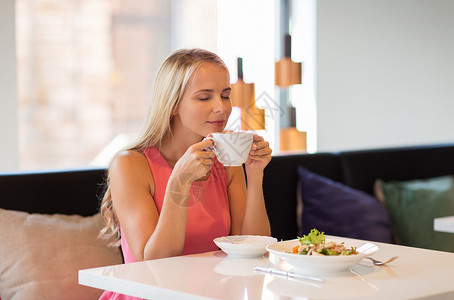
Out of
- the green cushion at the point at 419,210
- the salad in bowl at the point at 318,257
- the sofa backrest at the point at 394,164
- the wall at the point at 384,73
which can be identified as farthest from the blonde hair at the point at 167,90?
the wall at the point at 384,73

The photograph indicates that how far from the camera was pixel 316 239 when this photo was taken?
4.89ft

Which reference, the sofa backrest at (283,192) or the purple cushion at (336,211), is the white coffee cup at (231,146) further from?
the purple cushion at (336,211)

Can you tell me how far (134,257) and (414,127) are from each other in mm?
3360

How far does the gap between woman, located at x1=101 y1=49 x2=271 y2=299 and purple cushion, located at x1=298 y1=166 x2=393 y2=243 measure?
0.93 metres

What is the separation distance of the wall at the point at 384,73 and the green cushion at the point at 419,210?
3.67ft

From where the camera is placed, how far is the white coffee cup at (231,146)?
161cm

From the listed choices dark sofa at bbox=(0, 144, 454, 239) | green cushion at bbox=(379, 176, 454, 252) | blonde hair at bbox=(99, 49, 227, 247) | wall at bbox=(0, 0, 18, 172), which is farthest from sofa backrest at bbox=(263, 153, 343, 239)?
wall at bbox=(0, 0, 18, 172)

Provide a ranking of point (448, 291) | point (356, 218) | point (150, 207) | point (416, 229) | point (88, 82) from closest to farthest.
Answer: point (448, 291) → point (150, 207) → point (356, 218) → point (416, 229) → point (88, 82)

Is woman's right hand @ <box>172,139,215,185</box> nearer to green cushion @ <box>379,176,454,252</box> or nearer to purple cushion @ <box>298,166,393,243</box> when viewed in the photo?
purple cushion @ <box>298,166,393,243</box>

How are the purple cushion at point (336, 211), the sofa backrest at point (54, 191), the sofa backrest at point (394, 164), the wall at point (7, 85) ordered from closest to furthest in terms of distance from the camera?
the sofa backrest at point (54, 191) → the wall at point (7, 85) → the purple cushion at point (336, 211) → the sofa backrest at point (394, 164)

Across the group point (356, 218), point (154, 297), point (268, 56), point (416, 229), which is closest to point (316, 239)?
point (154, 297)

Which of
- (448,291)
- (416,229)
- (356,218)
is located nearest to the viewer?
(448,291)

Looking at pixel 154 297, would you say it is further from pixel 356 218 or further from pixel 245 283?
pixel 356 218

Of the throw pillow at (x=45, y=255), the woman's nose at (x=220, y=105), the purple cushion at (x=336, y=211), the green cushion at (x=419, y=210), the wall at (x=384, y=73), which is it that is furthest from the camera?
the wall at (x=384, y=73)
